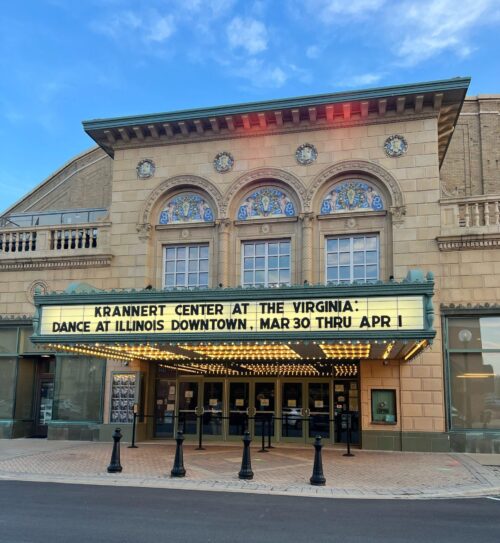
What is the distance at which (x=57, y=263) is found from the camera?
70.2 feet

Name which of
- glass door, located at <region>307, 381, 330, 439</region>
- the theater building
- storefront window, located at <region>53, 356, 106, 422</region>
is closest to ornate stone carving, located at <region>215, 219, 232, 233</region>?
the theater building

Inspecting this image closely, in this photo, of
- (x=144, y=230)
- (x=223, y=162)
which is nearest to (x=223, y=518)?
(x=144, y=230)

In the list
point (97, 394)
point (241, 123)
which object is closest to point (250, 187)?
point (241, 123)

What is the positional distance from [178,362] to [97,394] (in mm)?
2944

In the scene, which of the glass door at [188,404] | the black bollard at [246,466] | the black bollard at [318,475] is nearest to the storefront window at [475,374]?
the black bollard at [318,475]

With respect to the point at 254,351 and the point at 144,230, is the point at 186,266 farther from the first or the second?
the point at 254,351

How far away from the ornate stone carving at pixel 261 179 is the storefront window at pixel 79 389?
6.86 metres

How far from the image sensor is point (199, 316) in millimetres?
15266

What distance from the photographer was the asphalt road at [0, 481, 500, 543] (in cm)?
799

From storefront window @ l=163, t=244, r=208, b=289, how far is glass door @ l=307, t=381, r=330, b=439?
5.07 m

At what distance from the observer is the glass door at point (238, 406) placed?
20.8 meters

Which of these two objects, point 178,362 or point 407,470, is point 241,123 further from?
point 407,470

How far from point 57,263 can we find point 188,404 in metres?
6.71

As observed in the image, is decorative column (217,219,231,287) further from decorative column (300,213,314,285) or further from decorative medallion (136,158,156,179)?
decorative medallion (136,158,156,179)
